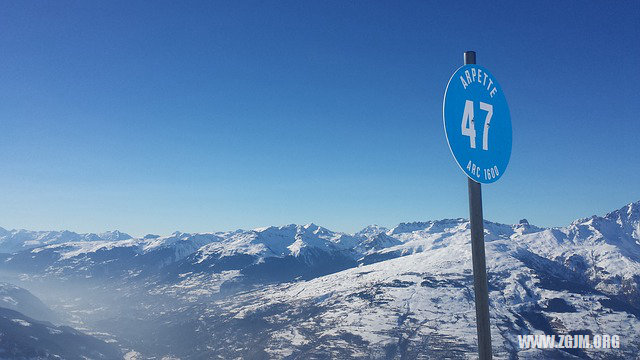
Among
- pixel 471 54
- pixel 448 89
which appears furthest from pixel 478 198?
pixel 471 54

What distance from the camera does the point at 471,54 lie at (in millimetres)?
6871

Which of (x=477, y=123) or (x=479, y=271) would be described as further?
(x=477, y=123)

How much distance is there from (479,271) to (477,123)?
8.49ft

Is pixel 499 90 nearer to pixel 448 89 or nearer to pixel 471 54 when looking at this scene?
pixel 471 54

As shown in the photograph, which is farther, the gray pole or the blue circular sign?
the blue circular sign

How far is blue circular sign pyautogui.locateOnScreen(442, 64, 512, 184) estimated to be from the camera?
635 cm

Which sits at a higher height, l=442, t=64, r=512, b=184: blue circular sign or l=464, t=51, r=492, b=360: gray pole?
l=442, t=64, r=512, b=184: blue circular sign

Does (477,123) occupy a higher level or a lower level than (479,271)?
higher

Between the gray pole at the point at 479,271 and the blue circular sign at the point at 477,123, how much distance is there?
34cm

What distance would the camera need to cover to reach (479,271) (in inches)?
251

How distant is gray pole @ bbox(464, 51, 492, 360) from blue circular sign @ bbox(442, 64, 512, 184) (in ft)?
1.13

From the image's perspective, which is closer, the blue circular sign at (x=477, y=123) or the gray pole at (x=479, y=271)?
the gray pole at (x=479, y=271)

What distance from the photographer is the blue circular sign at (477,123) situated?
6.35 meters

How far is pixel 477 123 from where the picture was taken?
666cm
